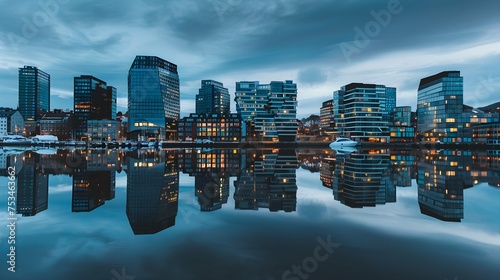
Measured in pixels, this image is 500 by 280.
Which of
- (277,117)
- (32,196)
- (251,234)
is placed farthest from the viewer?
(277,117)

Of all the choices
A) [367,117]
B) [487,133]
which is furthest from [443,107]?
[367,117]

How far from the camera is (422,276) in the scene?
25.3 feet

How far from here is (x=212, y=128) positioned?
7067 inches

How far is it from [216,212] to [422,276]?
940 centimetres

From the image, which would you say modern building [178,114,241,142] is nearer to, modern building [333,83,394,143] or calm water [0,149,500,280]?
modern building [333,83,394,143]

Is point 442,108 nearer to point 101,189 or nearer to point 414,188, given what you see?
point 414,188

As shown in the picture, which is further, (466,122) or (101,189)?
(466,122)

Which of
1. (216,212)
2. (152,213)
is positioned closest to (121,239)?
(152,213)

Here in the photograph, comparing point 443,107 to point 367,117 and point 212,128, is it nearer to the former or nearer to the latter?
point 367,117

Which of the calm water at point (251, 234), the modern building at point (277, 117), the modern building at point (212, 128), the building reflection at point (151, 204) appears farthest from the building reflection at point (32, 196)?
the modern building at point (277, 117)

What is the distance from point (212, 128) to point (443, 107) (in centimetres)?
11855

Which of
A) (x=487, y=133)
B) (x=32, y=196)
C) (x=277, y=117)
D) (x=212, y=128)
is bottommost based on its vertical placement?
(x=32, y=196)

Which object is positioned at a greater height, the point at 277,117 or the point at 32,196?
the point at 277,117

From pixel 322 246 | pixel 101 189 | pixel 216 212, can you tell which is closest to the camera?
pixel 322 246
